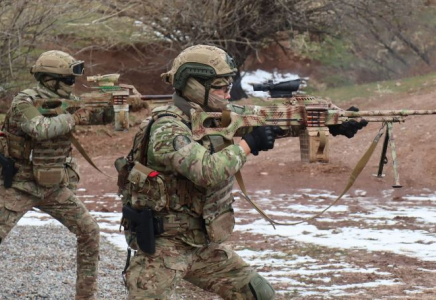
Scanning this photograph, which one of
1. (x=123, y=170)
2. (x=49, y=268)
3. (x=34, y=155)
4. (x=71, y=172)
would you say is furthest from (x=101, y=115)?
(x=123, y=170)

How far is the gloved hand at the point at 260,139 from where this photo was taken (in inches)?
189

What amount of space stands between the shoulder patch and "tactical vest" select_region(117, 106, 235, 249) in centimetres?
16

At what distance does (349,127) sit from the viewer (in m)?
5.29

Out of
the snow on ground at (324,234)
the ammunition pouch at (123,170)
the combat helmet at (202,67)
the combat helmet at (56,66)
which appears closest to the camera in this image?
the combat helmet at (202,67)

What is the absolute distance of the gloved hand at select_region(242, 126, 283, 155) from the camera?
481cm

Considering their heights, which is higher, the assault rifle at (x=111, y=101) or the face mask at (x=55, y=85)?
the face mask at (x=55, y=85)

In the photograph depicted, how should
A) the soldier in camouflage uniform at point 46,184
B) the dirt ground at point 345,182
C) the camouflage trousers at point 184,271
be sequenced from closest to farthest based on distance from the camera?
the camouflage trousers at point 184,271 → the soldier in camouflage uniform at point 46,184 → the dirt ground at point 345,182

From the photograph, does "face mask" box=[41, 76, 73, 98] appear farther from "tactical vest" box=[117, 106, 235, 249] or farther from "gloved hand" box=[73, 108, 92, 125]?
"tactical vest" box=[117, 106, 235, 249]

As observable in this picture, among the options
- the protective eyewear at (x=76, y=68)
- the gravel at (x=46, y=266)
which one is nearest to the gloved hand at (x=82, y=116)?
the protective eyewear at (x=76, y=68)

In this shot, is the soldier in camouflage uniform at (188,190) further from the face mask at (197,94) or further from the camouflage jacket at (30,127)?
the camouflage jacket at (30,127)

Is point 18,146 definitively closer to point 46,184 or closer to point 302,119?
point 46,184

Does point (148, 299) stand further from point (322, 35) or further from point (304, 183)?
point (322, 35)

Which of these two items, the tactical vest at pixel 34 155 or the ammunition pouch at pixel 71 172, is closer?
the tactical vest at pixel 34 155

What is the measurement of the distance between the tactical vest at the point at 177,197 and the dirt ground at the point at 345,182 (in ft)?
8.91
